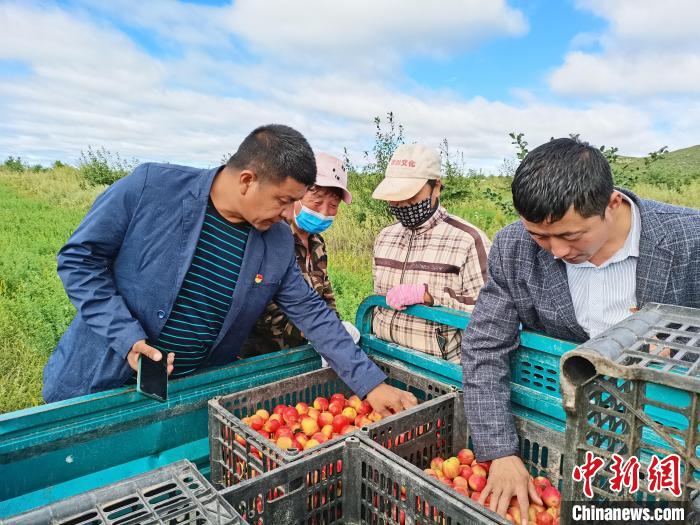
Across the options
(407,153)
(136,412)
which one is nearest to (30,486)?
(136,412)

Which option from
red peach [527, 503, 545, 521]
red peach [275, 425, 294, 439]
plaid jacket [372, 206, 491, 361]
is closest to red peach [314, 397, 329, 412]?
red peach [275, 425, 294, 439]

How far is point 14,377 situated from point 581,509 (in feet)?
17.9

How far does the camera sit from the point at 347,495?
1727 millimetres

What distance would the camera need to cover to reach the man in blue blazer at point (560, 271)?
167 cm

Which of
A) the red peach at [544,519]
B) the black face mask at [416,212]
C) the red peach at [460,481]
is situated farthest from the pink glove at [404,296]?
the red peach at [544,519]

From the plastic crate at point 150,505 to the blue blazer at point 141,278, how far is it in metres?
0.70

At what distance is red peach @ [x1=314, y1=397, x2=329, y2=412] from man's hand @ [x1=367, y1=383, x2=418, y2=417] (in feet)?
0.74

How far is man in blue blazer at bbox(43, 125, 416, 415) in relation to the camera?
82.4 inches

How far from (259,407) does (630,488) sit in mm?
1642

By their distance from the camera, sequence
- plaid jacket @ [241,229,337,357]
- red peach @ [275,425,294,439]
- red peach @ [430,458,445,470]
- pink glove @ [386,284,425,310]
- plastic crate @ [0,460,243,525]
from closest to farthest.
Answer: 1. plastic crate @ [0,460,243,525]
2. red peach @ [430,458,445,470]
3. red peach @ [275,425,294,439]
4. pink glove @ [386,284,425,310]
5. plaid jacket @ [241,229,337,357]

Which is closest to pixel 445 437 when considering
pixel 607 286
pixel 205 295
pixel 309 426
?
pixel 309 426

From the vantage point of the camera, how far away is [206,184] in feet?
7.52

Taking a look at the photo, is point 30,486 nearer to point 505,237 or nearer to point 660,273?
point 505,237

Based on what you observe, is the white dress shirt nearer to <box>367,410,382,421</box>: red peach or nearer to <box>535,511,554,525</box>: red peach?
<box>535,511,554,525</box>: red peach
